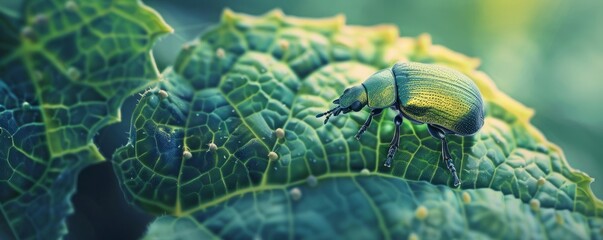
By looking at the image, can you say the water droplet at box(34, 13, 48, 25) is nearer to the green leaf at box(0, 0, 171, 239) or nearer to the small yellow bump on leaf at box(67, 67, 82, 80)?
the green leaf at box(0, 0, 171, 239)

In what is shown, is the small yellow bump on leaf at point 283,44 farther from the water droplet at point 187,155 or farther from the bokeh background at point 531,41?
the bokeh background at point 531,41

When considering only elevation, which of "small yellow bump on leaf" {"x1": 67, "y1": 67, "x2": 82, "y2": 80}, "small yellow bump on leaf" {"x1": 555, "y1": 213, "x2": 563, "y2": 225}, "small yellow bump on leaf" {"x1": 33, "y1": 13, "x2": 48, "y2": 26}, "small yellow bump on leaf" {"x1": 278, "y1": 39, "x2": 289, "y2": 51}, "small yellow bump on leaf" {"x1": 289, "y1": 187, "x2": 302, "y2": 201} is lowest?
"small yellow bump on leaf" {"x1": 289, "y1": 187, "x2": 302, "y2": 201}

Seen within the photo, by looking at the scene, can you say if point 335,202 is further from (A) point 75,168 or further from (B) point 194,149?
(A) point 75,168

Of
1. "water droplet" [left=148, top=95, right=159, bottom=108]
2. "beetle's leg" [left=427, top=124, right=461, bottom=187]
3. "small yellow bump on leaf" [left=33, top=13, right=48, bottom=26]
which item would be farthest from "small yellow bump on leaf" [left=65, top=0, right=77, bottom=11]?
"beetle's leg" [left=427, top=124, right=461, bottom=187]

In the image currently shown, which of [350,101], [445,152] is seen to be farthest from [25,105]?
[445,152]

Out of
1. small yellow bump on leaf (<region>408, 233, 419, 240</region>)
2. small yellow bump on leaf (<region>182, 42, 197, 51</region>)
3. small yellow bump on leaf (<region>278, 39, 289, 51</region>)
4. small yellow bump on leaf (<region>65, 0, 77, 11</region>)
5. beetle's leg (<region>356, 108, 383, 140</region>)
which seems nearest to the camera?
small yellow bump on leaf (<region>408, 233, 419, 240</region>)

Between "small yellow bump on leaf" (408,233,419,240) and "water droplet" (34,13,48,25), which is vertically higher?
"water droplet" (34,13,48,25)
